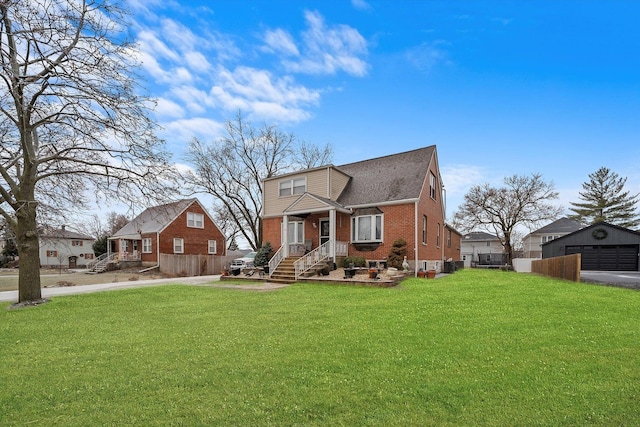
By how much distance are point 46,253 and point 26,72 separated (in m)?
49.4

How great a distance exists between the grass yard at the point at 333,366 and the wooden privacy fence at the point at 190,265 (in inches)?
736

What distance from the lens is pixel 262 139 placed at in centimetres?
3453

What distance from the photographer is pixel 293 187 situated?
21.6 metres

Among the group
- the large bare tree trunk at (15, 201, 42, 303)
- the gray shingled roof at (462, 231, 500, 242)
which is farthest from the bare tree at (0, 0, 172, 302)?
the gray shingled roof at (462, 231, 500, 242)

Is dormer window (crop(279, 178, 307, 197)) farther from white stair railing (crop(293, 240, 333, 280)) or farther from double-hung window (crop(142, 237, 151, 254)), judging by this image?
double-hung window (crop(142, 237, 151, 254))

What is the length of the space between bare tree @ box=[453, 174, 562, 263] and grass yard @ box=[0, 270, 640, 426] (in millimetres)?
31442

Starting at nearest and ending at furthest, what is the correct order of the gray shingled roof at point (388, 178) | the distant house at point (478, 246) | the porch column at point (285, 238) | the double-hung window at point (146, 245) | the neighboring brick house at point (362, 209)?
the neighboring brick house at point (362, 209), the gray shingled roof at point (388, 178), the porch column at point (285, 238), the double-hung window at point (146, 245), the distant house at point (478, 246)

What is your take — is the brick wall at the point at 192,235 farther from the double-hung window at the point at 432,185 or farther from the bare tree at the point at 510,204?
the bare tree at the point at 510,204

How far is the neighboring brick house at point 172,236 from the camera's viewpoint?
3128 centimetres

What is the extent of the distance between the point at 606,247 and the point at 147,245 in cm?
4353

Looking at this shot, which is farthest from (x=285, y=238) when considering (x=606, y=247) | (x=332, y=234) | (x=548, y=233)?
(x=548, y=233)

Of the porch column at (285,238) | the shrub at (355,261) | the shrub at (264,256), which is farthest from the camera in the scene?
the shrub at (264,256)

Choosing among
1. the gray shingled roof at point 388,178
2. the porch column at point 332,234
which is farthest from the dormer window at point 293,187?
the porch column at point 332,234

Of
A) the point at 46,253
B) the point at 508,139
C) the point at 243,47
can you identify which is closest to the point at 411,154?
the point at 508,139
